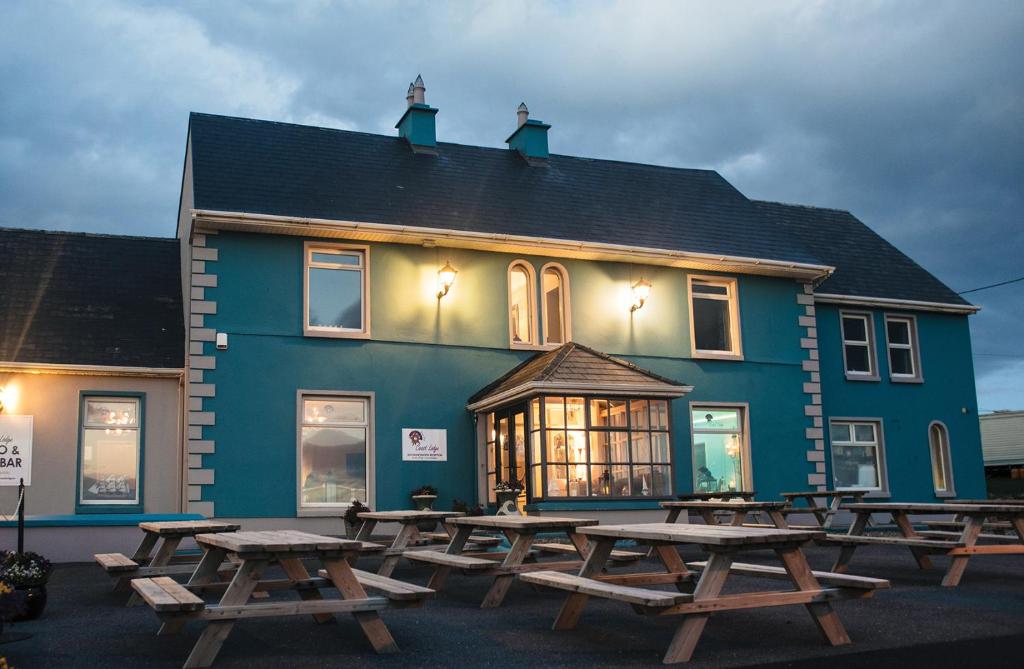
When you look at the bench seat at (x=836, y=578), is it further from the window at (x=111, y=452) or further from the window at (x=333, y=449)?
the window at (x=111, y=452)

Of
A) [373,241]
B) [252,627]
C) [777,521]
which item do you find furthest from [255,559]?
[373,241]

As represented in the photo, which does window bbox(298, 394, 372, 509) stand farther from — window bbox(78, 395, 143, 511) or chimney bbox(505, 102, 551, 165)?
chimney bbox(505, 102, 551, 165)

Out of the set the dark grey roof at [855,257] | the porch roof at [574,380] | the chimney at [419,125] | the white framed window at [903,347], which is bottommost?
the porch roof at [574,380]

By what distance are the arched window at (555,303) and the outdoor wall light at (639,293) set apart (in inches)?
48.7

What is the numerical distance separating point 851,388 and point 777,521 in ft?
26.9

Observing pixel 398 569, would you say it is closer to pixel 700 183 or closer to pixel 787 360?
pixel 787 360

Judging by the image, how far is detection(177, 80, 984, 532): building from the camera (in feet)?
48.9

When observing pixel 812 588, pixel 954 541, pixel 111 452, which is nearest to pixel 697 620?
pixel 812 588

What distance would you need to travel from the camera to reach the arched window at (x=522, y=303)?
16781 millimetres

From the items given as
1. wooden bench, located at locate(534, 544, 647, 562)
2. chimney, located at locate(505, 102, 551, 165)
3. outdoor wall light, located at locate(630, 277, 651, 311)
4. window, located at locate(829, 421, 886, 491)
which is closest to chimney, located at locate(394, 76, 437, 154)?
chimney, located at locate(505, 102, 551, 165)

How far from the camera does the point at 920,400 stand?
66.6ft

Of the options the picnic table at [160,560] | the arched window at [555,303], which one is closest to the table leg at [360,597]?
the picnic table at [160,560]

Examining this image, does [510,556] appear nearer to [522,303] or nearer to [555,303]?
[522,303]

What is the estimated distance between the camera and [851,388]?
19688 mm
